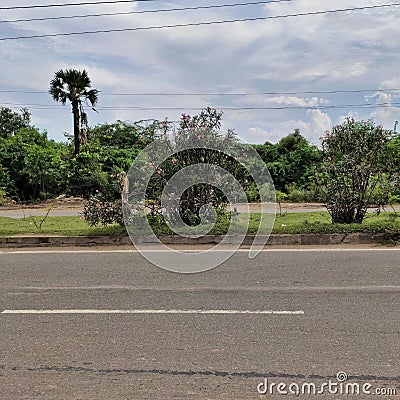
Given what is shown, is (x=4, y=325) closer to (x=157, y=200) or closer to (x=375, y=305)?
(x=375, y=305)

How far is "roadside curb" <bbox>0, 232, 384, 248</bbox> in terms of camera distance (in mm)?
10094

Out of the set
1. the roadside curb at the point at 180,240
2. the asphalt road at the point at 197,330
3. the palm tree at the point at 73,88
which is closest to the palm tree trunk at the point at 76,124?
the palm tree at the point at 73,88

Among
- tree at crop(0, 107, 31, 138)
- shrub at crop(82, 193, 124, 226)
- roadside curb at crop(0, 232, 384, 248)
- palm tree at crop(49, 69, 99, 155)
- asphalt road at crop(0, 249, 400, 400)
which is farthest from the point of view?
tree at crop(0, 107, 31, 138)

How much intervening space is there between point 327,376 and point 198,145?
743cm

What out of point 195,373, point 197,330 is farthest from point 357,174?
point 195,373

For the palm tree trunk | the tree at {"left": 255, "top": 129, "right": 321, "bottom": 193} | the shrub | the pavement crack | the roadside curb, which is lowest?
the pavement crack

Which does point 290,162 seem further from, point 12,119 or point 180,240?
point 12,119

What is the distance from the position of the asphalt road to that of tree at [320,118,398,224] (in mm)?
3075

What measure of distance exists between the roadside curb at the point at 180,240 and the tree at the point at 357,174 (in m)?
1.32

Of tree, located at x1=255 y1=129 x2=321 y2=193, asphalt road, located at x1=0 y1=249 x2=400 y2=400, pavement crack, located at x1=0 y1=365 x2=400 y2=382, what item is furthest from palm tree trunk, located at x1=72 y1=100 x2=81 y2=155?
pavement crack, located at x1=0 y1=365 x2=400 y2=382

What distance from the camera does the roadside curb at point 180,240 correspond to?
33.1ft

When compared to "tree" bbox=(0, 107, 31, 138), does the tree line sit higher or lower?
lower

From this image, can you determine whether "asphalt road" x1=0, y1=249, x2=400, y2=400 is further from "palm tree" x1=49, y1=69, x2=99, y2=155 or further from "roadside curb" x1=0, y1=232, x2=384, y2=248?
"palm tree" x1=49, y1=69, x2=99, y2=155

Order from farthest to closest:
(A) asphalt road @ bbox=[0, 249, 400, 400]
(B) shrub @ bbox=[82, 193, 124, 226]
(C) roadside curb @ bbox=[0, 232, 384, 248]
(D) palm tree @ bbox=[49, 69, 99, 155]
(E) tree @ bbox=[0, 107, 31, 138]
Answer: (E) tree @ bbox=[0, 107, 31, 138] < (D) palm tree @ bbox=[49, 69, 99, 155] < (B) shrub @ bbox=[82, 193, 124, 226] < (C) roadside curb @ bbox=[0, 232, 384, 248] < (A) asphalt road @ bbox=[0, 249, 400, 400]
